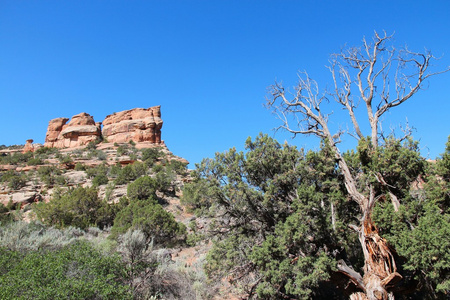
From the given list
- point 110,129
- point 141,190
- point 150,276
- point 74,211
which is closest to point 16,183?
point 74,211

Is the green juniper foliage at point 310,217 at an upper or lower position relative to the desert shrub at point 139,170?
lower

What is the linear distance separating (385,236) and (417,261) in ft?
3.47

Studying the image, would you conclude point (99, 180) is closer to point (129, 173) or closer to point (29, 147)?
point (129, 173)

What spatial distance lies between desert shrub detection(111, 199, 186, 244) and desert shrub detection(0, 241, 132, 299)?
26.0ft

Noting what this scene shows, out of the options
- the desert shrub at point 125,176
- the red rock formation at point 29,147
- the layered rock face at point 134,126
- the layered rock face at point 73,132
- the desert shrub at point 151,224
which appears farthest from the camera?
the red rock formation at point 29,147

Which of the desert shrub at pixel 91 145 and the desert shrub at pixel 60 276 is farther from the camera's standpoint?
the desert shrub at pixel 91 145

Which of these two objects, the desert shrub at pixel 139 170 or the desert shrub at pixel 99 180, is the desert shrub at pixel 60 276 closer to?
the desert shrub at pixel 99 180

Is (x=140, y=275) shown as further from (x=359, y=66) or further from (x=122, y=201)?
(x=122, y=201)

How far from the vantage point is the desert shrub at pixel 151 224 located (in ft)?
51.7

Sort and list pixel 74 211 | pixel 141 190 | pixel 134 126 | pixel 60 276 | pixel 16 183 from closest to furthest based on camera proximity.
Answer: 1. pixel 60 276
2. pixel 74 211
3. pixel 141 190
4. pixel 16 183
5. pixel 134 126

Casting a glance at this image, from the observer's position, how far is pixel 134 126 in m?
56.1

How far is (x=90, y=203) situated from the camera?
19859 mm

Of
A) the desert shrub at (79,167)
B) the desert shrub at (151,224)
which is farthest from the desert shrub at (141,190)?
the desert shrub at (79,167)

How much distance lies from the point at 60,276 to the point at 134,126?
52466 mm
